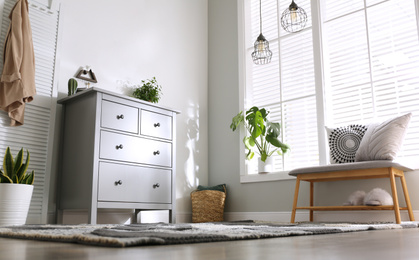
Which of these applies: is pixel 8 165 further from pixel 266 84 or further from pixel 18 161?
pixel 266 84

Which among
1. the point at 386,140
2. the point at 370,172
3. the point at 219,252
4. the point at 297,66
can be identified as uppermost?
the point at 297,66

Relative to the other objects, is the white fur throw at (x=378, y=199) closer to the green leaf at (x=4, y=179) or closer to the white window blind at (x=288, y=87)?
the white window blind at (x=288, y=87)

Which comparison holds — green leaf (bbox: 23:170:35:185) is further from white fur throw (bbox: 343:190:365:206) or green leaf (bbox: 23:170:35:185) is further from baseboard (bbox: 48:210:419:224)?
white fur throw (bbox: 343:190:365:206)

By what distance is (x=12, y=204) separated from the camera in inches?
91.0

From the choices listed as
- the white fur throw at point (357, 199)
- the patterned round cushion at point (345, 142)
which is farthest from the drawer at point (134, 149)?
the white fur throw at point (357, 199)

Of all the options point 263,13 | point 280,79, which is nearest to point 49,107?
point 280,79

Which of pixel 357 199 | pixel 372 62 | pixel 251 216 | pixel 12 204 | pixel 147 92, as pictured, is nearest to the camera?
pixel 12 204

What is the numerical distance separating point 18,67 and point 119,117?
28.7 inches

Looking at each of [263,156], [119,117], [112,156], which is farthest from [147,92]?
[263,156]

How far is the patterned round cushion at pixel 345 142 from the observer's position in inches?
119

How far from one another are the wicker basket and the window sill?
0.27 meters

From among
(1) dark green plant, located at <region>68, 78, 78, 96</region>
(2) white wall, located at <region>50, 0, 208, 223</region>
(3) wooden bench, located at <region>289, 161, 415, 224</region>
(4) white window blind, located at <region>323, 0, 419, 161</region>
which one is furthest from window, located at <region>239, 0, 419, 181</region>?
(1) dark green plant, located at <region>68, 78, 78, 96</region>

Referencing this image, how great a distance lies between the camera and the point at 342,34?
351 cm

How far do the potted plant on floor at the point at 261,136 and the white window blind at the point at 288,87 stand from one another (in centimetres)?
11
